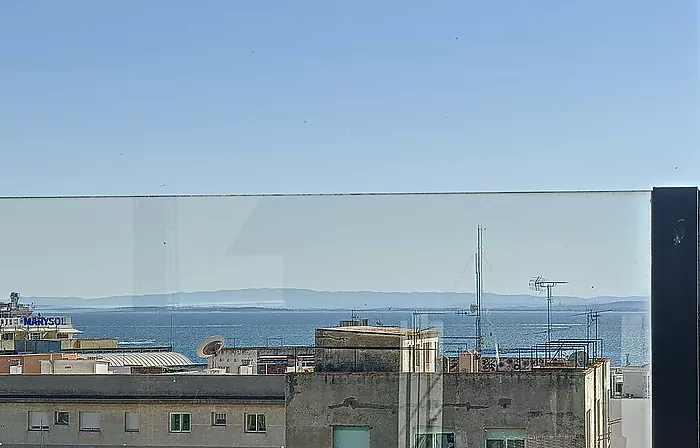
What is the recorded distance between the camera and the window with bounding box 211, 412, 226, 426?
1573 mm

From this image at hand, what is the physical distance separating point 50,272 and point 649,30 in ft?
9.72

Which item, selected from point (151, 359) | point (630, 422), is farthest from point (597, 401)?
point (151, 359)

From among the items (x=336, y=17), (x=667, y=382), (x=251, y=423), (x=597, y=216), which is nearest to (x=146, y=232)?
(x=251, y=423)

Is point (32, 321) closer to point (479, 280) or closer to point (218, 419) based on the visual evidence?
point (218, 419)

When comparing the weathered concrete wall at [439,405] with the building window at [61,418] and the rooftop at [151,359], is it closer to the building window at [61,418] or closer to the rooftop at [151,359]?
the rooftop at [151,359]

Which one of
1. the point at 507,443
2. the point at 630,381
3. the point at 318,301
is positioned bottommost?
the point at 507,443

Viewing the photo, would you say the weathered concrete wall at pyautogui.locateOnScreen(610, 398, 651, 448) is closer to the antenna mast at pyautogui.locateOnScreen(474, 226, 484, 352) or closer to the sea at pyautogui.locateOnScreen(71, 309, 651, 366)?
the sea at pyautogui.locateOnScreen(71, 309, 651, 366)

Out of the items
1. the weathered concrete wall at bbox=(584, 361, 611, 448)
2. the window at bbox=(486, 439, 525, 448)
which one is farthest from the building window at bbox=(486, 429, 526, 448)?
the weathered concrete wall at bbox=(584, 361, 611, 448)

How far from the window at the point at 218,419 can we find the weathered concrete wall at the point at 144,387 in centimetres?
3

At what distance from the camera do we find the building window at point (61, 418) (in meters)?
1.60

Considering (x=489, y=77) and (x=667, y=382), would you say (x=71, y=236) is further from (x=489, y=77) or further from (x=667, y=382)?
(x=489, y=77)

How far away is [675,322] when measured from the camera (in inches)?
49.3

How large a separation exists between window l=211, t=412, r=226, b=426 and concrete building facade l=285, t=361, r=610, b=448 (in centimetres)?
13

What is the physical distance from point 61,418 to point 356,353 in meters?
0.52
